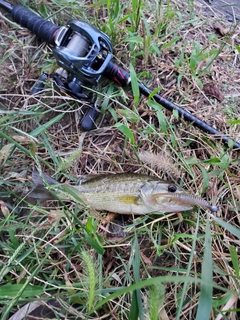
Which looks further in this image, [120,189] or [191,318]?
[120,189]

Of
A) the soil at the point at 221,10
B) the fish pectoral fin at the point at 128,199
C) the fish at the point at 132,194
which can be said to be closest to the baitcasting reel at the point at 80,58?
the fish at the point at 132,194

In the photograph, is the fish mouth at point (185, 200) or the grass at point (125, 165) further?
the fish mouth at point (185, 200)

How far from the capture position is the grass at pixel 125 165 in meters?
1.95

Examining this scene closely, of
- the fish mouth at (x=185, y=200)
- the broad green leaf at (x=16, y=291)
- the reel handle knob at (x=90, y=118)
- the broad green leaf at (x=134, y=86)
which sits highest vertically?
the broad green leaf at (x=134, y=86)

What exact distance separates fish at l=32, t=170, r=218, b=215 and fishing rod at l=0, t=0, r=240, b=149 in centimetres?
54

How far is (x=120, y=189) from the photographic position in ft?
7.54

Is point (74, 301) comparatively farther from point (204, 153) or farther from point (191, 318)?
point (204, 153)

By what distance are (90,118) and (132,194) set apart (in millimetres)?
716

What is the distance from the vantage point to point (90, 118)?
8.70 ft

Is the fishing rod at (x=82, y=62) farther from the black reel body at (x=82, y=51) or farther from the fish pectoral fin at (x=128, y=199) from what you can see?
the fish pectoral fin at (x=128, y=199)

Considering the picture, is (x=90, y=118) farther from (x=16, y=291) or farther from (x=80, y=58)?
(x=16, y=291)

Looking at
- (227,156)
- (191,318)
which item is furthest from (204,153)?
(191,318)

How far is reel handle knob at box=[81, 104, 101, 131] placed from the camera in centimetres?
264

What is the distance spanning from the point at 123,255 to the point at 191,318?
0.54m
